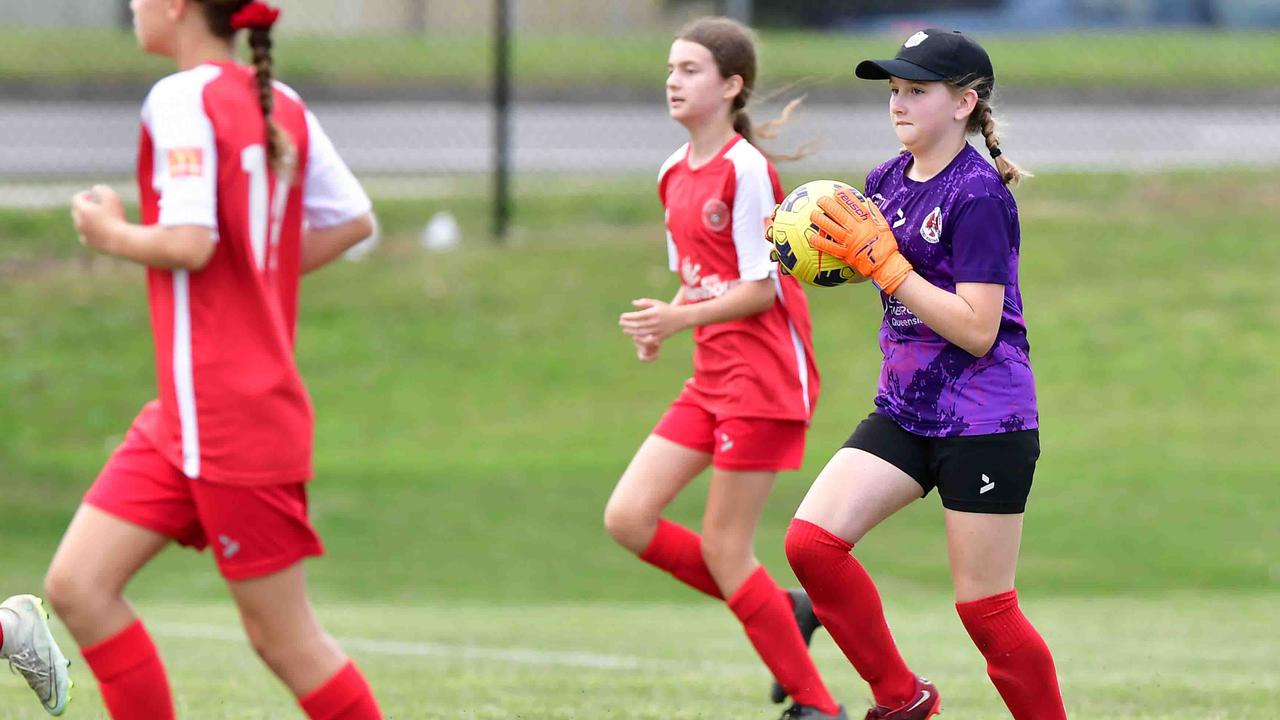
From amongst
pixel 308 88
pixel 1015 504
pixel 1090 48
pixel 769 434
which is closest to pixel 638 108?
pixel 308 88

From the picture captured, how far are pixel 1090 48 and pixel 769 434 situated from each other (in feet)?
44.1

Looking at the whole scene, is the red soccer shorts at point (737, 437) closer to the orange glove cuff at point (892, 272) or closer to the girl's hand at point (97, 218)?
the orange glove cuff at point (892, 272)

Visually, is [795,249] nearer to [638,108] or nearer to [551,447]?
[551,447]

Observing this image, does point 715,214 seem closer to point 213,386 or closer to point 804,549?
point 804,549

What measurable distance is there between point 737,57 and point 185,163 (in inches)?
89.7

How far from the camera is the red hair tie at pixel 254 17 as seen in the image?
13.1 feet

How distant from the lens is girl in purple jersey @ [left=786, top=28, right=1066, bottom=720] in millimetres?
4387

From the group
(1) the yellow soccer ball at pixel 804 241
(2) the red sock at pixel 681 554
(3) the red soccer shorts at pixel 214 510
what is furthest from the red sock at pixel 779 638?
(3) the red soccer shorts at pixel 214 510

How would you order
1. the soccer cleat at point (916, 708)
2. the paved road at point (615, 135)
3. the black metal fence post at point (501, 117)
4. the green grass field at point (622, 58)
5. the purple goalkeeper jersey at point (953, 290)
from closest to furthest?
the purple goalkeeper jersey at point (953, 290), the soccer cleat at point (916, 708), the black metal fence post at point (501, 117), the green grass field at point (622, 58), the paved road at point (615, 135)

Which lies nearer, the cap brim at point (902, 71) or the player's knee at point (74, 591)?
the player's knee at point (74, 591)

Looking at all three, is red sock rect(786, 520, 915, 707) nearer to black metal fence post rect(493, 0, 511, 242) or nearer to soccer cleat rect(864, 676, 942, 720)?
soccer cleat rect(864, 676, 942, 720)

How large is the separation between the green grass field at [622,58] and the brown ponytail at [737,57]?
9.38 m

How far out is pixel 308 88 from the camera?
56.1 feet

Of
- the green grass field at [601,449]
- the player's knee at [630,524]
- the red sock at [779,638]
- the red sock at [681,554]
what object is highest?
the player's knee at [630,524]
